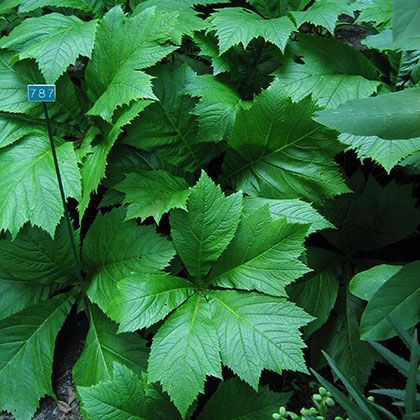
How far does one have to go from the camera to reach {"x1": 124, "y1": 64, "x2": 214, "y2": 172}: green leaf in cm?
153

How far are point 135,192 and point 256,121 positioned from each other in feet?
1.49

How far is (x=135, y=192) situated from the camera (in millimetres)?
1444

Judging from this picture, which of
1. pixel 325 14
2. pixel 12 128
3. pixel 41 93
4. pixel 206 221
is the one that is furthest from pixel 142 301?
pixel 325 14

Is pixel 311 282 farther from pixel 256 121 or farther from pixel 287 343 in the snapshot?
pixel 256 121

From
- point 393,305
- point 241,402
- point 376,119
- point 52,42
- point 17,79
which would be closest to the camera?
point 376,119

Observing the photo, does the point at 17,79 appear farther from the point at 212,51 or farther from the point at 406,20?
the point at 406,20

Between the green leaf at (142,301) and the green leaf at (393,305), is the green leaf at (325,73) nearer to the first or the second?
the green leaf at (393,305)

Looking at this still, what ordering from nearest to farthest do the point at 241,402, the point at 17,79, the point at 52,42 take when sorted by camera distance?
the point at 241,402 → the point at 52,42 → the point at 17,79

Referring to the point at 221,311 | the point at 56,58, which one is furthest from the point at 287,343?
the point at 56,58

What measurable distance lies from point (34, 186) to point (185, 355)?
2.28ft

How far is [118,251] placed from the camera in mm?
1504

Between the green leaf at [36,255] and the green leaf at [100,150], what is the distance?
0.63 feet

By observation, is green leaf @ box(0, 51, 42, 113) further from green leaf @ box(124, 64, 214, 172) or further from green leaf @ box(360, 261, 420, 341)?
green leaf @ box(360, 261, 420, 341)

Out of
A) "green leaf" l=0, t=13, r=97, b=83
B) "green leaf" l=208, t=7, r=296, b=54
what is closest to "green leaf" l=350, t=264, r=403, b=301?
"green leaf" l=208, t=7, r=296, b=54
